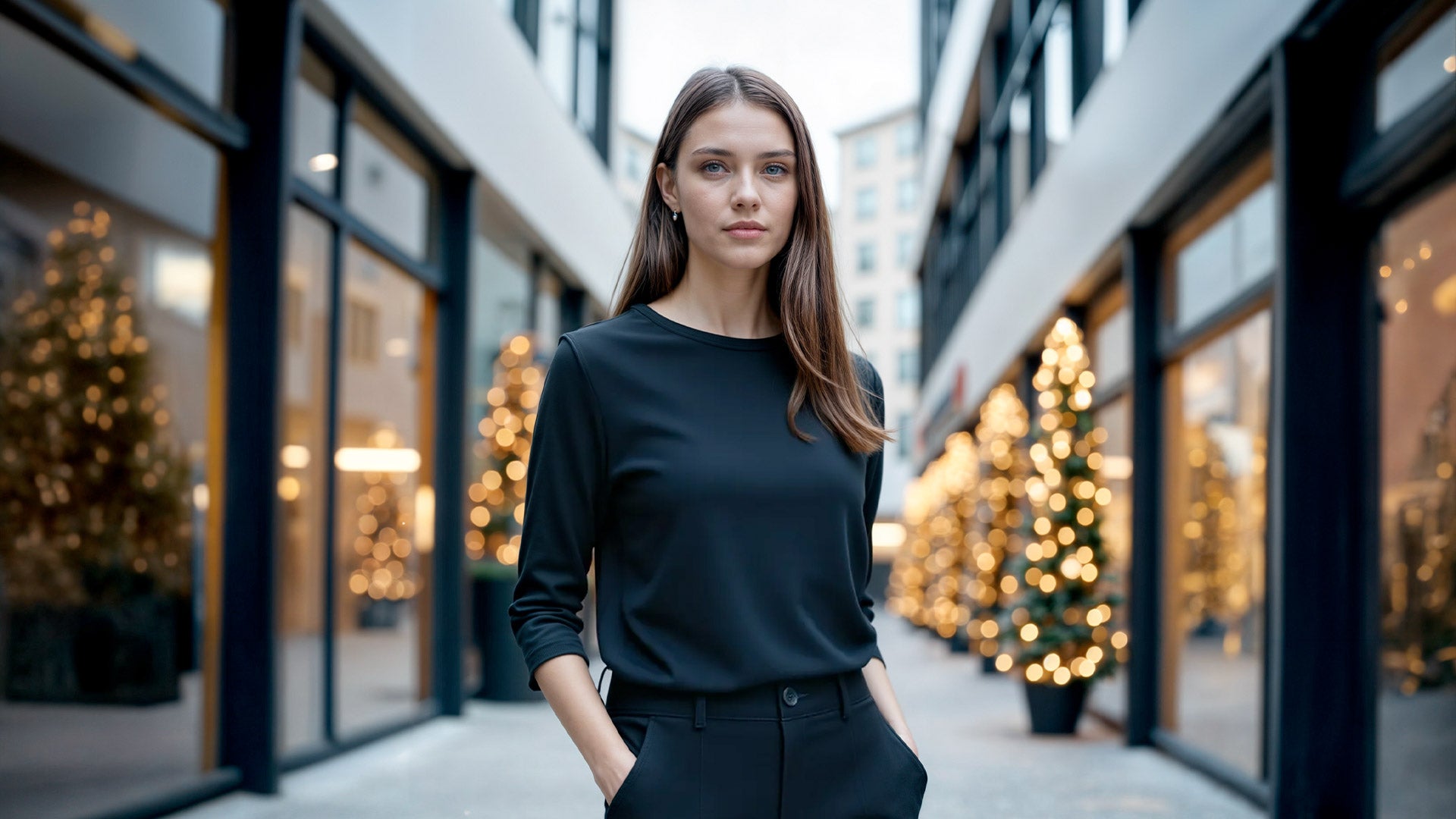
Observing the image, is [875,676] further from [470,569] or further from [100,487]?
[470,569]

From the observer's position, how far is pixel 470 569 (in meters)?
9.67

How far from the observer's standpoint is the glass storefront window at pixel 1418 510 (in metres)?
4.30

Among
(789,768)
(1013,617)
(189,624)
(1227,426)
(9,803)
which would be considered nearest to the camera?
(789,768)

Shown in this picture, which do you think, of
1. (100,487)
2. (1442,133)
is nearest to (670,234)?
(1442,133)

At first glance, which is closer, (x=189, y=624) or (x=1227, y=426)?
(x=189, y=624)

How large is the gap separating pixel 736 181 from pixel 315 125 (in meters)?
5.84

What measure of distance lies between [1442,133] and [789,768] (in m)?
3.72

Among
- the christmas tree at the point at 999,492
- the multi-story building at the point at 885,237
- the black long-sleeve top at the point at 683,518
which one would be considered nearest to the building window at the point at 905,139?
the multi-story building at the point at 885,237

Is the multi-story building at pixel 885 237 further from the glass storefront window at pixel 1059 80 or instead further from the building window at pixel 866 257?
the glass storefront window at pixel 1059 80

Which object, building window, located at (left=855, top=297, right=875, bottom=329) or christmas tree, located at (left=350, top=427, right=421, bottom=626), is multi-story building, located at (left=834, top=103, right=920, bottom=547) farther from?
christmas tree, located at (left=350, top=427, right=421, bottom=626)

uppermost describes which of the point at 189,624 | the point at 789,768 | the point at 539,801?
the point at 789,768

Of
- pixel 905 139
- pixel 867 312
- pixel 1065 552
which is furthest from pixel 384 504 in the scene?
pixel 905 139

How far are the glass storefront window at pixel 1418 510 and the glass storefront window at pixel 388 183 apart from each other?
5.07 metres

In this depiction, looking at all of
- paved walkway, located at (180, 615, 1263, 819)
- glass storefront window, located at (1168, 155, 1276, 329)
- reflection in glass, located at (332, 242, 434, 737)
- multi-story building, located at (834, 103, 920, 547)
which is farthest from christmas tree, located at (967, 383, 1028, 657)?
multi-story building, located at (834, 103, 920, 547)
